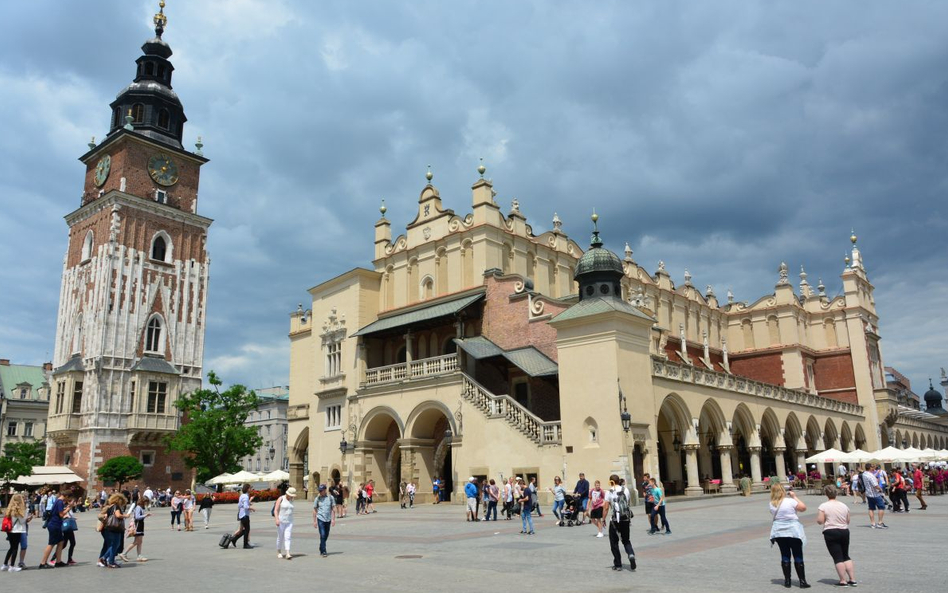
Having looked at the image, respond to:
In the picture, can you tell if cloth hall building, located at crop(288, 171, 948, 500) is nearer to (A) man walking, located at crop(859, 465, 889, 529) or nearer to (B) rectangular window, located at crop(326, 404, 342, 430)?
(B) rectangular window, located at crop(326, 404, 342, 430)

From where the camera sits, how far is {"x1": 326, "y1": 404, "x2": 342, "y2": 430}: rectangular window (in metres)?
41.8

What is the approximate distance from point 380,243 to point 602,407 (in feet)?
70.7

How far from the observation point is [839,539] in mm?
10312

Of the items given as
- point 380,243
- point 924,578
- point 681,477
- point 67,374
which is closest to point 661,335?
point 681,477

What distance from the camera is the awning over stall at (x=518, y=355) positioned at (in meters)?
32.2

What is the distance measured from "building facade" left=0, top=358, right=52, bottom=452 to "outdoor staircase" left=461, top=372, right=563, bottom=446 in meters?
67.3

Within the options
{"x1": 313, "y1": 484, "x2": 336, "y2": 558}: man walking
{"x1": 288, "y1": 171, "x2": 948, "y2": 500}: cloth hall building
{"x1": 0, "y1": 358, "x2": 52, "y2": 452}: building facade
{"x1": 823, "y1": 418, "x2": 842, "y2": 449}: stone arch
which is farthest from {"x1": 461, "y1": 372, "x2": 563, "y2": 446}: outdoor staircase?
{"x1": 0, "y1": 358, "x2": 52, "y2": 452}: building facade

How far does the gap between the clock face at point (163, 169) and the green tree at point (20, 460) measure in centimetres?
2456

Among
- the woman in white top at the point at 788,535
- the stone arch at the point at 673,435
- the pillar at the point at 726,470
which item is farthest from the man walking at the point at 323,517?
the pillar at the point at 726,470

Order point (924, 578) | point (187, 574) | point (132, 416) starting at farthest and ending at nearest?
1. point (132, 416)
2. point (187, 574)
3. point (924, 578)

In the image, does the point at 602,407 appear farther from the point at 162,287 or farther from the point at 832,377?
the point at 162,287

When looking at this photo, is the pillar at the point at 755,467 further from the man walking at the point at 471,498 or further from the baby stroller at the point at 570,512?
the man walking at the point at 471,498

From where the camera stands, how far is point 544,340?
3444 centimetres

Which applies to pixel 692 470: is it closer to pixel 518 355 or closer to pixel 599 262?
pixel 518 355
